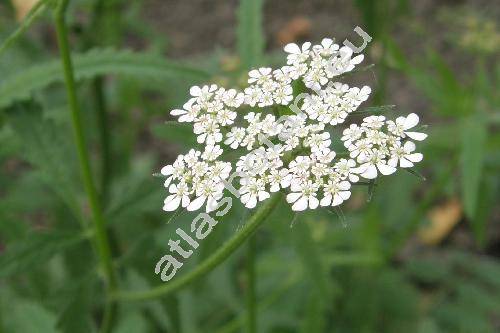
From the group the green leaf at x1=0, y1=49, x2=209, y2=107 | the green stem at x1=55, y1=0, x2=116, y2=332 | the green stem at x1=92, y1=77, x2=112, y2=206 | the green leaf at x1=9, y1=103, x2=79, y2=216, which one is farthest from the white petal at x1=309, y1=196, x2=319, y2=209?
the green stem at x1=92, y1=77, x2=112, y2=206

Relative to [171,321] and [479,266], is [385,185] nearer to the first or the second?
[479,266]

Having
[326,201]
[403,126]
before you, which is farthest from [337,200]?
[403,126]

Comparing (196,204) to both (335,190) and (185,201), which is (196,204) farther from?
(335,190)

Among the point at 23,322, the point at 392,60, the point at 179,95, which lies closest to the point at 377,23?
the point at 392,60

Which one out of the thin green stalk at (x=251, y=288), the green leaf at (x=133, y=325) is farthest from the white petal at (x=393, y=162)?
the green leaf at (x=133, y=325)

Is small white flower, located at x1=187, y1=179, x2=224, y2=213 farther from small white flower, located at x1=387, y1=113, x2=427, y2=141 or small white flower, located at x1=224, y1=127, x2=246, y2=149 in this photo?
small white flower, located at x1=387, y1=113, x2=427, y2=141

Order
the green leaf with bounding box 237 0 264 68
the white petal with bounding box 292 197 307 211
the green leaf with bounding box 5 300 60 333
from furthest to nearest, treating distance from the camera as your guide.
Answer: the green leaf with bounding box 5 300 60 333 → the green leaf with bounding box 237 0 264 68 → the white petal with bounding box 292 197 307 211

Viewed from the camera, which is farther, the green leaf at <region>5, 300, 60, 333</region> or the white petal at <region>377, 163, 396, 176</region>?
the green leaf at <region>5, 300, 60, 333</region>
